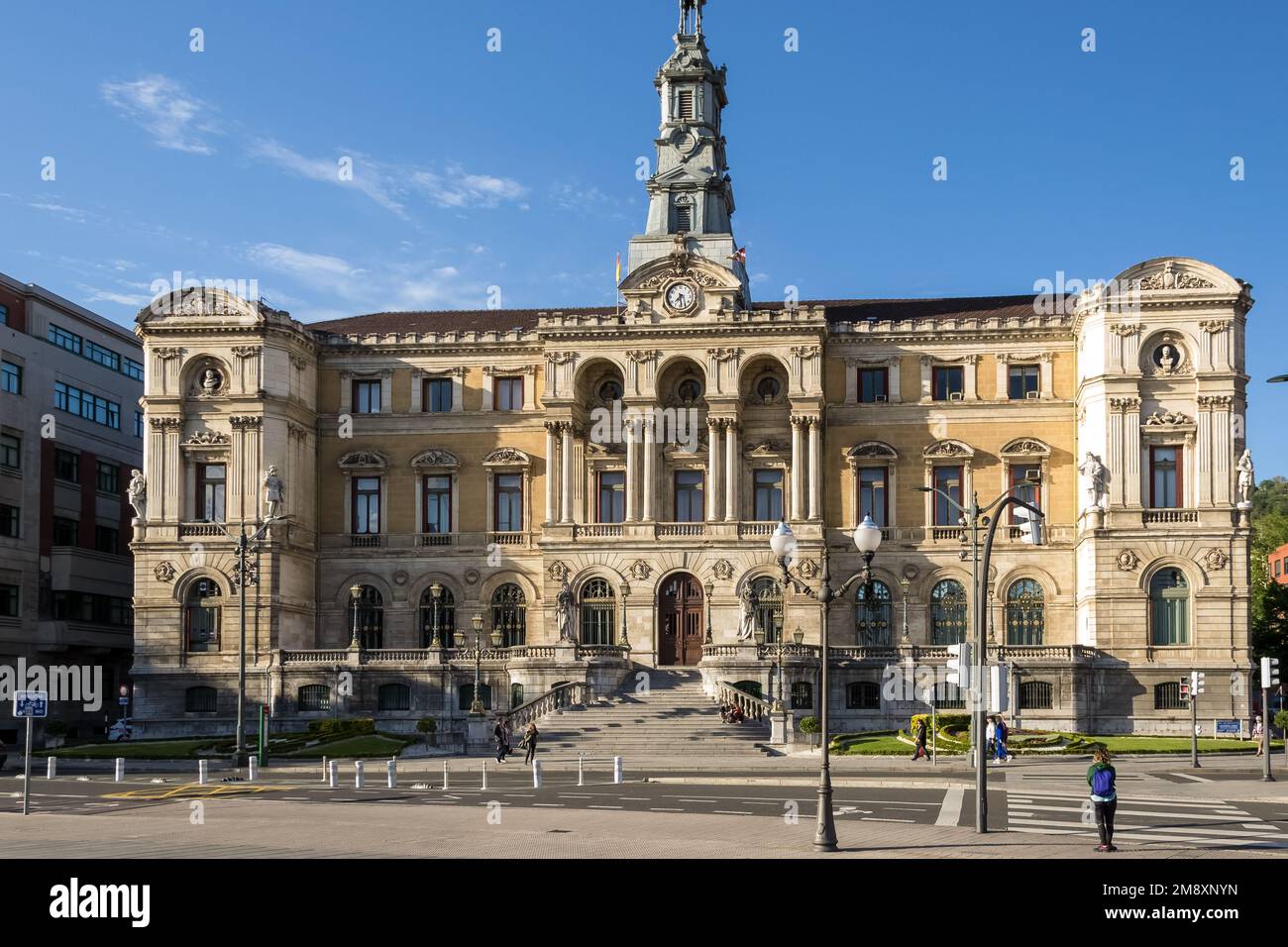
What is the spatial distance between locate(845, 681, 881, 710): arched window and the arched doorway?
790 centimetres

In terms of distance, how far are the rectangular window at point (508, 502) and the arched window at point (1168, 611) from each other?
98.8 feet

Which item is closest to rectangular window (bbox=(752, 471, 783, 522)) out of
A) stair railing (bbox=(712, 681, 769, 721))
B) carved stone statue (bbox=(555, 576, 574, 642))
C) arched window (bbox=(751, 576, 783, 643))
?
arched window (bbox=(751, 576, 783, 643))

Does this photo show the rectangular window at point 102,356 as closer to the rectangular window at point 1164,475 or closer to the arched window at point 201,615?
the arched window at point 201,615

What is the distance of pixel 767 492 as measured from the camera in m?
82.6

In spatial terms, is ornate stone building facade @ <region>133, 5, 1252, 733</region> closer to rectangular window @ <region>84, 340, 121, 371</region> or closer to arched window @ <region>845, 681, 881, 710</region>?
arched window @ <region>845, 681, 881, 710</region>

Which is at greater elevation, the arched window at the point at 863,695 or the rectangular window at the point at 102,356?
the rectangular window at the point at 102,356

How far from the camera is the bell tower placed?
288 ft

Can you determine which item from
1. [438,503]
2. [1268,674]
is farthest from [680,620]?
[1268,674]

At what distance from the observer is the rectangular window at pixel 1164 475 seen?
76750mm

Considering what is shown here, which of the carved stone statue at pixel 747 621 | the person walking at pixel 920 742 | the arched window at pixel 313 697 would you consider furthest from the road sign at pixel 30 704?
the carved stone statue at pixel 747 621

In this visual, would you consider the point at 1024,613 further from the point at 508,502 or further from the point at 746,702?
the point at 508,502

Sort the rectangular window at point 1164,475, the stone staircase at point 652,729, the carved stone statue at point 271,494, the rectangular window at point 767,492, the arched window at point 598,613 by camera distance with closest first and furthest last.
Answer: the stone staircase at point 652,729, the rectangular window at point 1164,475, the carved stone statue at point 271,494, the arched window at point 598,613, the rectangular window at point 767,492

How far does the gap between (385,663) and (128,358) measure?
31793mm

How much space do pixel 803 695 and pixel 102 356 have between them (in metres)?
46.2
